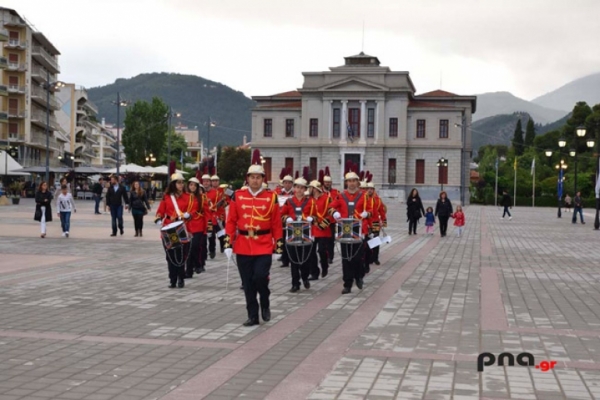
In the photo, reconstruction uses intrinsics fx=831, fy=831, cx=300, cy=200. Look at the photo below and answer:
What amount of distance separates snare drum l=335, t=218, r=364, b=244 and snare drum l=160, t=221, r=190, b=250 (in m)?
2.48

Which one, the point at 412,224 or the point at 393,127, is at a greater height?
the point at 393,127

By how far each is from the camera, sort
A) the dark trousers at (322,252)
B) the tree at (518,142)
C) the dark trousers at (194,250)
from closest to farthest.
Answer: the dark trousers at (194,250) < the dark trousers at (322,252) < the tree at (518,142)

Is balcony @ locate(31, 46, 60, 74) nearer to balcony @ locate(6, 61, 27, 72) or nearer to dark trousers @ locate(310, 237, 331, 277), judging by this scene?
balcony @ locate(6, 61, 27, 72)

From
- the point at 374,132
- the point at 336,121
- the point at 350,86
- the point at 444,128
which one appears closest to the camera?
the point at 444,128

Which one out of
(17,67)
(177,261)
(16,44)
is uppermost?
(16,44)

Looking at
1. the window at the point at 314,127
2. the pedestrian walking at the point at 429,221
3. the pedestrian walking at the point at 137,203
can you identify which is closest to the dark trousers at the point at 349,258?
the pedestrian walking at the point at 137,203

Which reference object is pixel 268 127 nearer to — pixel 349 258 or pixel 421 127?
pixel 421 127

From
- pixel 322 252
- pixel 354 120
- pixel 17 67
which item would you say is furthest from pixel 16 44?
pixel 322 252

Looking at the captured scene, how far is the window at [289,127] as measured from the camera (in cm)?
9501

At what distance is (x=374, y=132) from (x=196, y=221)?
3127 inches

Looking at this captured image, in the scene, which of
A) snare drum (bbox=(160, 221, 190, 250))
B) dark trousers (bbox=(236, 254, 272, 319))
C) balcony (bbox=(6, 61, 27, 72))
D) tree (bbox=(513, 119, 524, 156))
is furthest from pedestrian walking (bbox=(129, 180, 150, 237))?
tree (bbox=(513, 119, 524, 156))

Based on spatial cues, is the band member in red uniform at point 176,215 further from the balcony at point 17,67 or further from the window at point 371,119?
the window at point 371,119

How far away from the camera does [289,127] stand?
95.2 meters

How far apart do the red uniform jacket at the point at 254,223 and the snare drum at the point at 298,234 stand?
2.91 meters
